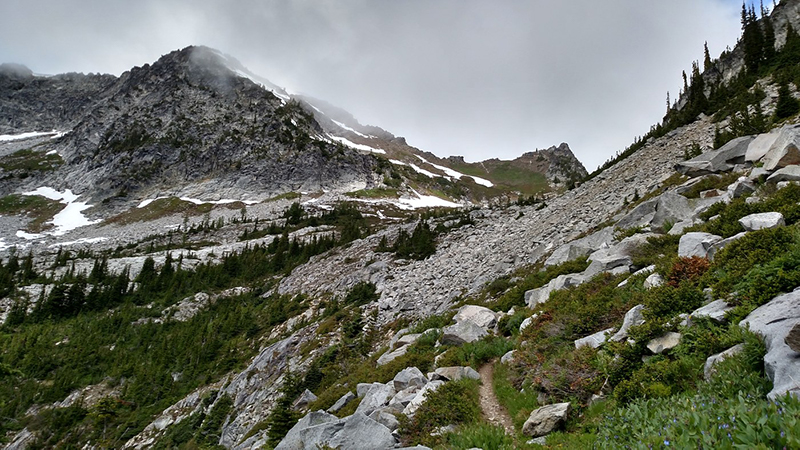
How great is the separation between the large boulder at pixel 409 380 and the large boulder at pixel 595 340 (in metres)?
4.57

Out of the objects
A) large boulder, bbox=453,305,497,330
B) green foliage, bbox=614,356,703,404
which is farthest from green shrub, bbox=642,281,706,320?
large boulder, bbox=453,305,497,330

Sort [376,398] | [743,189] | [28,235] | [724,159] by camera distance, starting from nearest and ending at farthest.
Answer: [376,398]
[743,189]
[724,159]
[28,235]

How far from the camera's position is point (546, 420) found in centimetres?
713

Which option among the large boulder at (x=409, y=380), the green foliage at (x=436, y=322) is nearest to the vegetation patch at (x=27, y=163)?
the green foliage at (x=436, y=322)

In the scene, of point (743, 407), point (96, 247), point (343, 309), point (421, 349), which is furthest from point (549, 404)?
point (96, 247)

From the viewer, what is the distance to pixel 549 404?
7.96 m

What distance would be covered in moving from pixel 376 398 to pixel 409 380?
1.15 meters

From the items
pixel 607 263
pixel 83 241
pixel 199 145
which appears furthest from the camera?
pixel 199 145

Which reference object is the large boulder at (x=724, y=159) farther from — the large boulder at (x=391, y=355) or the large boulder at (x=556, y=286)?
the large boulder at (x=391, y=355)

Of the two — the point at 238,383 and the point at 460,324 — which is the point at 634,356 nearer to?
the point at 460,324

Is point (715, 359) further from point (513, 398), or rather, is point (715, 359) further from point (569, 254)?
point (569, 254)

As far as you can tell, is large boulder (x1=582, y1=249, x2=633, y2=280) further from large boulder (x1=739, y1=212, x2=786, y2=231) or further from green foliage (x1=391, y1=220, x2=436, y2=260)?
green foliage (x1=391, y1=220, x2=436, y2=260)

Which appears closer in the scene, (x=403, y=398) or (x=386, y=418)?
(x=386, y=418)

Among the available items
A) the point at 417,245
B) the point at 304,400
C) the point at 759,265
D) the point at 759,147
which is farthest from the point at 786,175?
the point at 417,245
